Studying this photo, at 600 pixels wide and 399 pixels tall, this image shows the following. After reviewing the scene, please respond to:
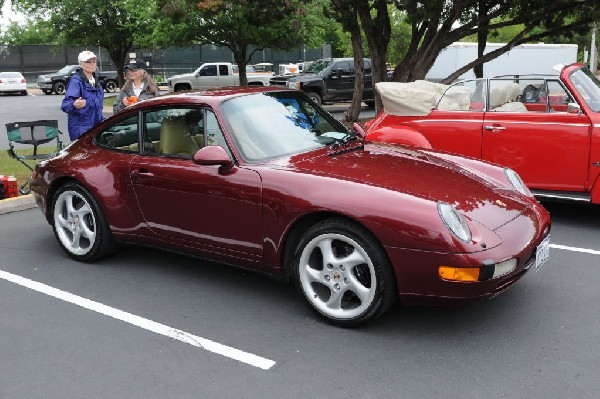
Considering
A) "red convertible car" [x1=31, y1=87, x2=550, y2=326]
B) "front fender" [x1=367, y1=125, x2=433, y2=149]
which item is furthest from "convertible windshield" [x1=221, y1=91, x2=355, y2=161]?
"front fender" [x1=367, y1=125, x2=433, y2=149]

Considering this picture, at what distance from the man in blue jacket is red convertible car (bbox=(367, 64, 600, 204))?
3.27 meters

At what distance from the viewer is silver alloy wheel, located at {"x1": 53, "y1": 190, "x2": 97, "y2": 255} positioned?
5.30m

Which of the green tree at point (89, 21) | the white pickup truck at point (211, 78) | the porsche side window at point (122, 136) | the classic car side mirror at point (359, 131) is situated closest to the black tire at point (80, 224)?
the porsche side window at point (122, 136)

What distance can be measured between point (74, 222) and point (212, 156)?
6.00 ft

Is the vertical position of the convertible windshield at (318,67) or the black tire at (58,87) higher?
the convertible windshield at (318,67)

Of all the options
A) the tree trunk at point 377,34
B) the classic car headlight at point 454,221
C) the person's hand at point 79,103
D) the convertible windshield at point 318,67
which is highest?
the tree trunk at point 377,34

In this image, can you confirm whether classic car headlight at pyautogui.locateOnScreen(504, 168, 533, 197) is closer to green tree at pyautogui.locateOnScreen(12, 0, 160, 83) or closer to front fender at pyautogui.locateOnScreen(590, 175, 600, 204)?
front fender at pyautogui.locateOnScreen(590, 175, 600, 204)

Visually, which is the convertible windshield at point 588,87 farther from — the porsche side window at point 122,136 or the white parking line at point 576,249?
the porsche side window at point 122,136

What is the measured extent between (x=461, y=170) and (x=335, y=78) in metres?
19.0

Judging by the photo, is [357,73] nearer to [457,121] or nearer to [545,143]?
[457,121]

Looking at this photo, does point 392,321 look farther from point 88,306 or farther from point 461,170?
point 88,306

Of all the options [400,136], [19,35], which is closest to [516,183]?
[400,136]

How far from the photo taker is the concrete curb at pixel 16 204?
23.8 feet

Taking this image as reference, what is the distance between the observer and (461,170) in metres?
4.55
